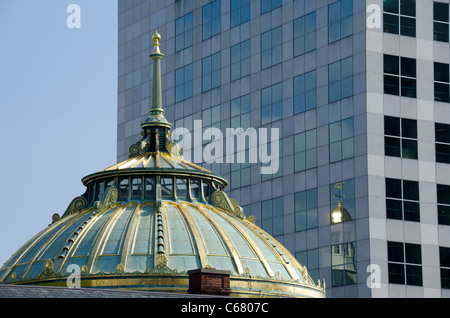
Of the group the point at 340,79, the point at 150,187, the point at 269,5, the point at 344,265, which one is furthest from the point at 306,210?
the point at 150,187

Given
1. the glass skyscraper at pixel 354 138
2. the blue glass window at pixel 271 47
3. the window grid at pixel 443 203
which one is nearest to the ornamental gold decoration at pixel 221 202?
the glass skyscraper at pixel 354 138

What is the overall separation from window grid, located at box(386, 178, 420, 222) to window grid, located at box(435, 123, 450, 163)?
323 cm

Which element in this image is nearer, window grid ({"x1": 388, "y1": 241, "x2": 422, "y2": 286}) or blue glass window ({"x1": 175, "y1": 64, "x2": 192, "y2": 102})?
window grid ({"x1": 388, "y1": 241, "x2": 422, "y2": 286})

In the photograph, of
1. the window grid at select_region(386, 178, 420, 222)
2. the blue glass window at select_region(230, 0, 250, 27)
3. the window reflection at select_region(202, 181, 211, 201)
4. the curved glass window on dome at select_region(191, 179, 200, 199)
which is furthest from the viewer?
the blue glass window at select_region(230, 0, 250, 27)

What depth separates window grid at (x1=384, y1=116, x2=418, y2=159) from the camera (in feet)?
300

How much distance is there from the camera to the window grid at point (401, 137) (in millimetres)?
91500

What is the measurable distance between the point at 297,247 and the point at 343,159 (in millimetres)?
7061

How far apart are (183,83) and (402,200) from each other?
1089 inches

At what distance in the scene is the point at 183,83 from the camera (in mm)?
112250

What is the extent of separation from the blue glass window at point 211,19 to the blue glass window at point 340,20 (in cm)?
1517

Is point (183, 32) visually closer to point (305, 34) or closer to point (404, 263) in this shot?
point (305, 34)

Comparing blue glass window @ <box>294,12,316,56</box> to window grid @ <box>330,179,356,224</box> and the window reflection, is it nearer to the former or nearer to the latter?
window grid @ <box>330,179,356,224</box>

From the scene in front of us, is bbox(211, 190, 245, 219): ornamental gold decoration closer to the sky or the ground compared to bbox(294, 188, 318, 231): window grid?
closer to the ground

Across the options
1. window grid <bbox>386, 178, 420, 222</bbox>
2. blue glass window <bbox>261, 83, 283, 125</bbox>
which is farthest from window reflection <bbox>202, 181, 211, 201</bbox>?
blue glass window <bbox>261, 83, 283, 125</bbox>
